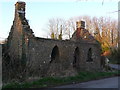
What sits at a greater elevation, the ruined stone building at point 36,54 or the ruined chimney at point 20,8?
the ruined chimney at point 20,8

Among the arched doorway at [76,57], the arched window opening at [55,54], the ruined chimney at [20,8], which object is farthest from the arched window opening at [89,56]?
the ruined chimney at [20,8]

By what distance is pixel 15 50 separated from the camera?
70.6ft

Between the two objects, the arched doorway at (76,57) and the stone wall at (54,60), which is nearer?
the stone wall at (54,60)

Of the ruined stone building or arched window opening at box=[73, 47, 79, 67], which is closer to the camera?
the ruined stone building

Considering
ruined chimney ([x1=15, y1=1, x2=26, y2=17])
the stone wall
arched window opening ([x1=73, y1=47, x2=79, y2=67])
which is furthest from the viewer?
arched window opening ([x1=73, y1=47, x2=79, y2=67])

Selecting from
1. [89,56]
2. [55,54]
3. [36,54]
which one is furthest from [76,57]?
[36,54]

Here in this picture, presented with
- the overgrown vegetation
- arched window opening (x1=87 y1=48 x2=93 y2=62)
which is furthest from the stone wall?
the overgrown vegetation

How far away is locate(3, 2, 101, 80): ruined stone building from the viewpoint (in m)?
17.6

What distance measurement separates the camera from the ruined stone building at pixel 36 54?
17641 millimetres

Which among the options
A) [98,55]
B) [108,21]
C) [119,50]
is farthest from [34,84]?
[108,21]

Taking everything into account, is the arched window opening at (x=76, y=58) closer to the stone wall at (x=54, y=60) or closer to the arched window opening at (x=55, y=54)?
the stone wall at (x=54, y=60)

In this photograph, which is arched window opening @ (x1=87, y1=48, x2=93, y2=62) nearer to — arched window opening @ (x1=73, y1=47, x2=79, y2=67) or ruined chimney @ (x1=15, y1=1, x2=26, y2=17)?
arched window opening @ (x1=73, y1=47, x2=79, y2=67)

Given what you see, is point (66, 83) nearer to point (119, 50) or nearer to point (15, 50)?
point (15, 50)

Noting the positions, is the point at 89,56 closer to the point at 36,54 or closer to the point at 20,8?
the point at 36,54
